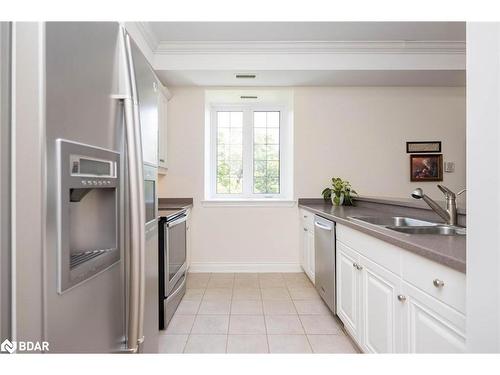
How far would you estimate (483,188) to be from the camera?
63cm

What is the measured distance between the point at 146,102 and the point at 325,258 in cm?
191

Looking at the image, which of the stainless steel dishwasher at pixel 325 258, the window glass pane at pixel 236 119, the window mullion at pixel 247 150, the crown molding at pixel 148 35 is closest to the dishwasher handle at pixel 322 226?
the stainless steel dishwasher at pixel 325 258

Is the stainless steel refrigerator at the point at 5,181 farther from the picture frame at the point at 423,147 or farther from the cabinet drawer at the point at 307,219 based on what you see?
the picture frame at the point at 423,147

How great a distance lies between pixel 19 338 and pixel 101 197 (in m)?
0.38

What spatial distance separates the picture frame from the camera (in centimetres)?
373

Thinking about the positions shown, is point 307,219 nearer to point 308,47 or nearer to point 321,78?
point 321,78

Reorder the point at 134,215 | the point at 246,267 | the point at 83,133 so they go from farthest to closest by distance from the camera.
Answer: the point at 246,267 → the point at 134,215 → the point at 83,133

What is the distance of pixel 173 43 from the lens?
3066mm

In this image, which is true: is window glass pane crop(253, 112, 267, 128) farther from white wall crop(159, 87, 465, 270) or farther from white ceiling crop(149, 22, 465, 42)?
white ceiling crop(149, 22, 465, 42)

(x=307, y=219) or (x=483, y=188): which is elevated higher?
(x=483, y=188)

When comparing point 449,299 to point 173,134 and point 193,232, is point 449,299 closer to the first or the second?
point 193,232

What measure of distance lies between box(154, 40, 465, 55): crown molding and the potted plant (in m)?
1.52

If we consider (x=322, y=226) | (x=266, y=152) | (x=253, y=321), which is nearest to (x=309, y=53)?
(x=266, y=152)
